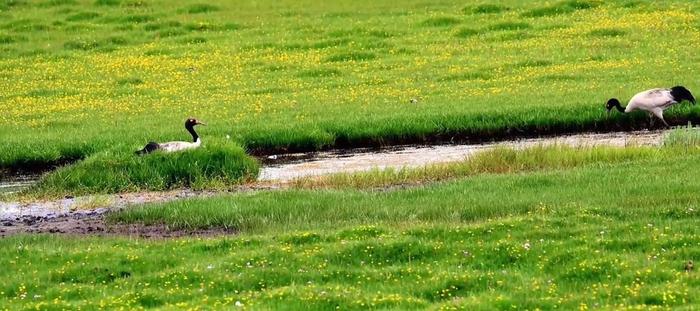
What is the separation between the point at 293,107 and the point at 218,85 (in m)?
4.57

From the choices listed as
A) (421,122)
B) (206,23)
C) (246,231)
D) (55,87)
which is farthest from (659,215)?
(206,23)

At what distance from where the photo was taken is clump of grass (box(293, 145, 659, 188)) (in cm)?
2162

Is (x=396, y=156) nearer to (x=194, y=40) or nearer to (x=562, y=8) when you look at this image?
(x=194, y=40)

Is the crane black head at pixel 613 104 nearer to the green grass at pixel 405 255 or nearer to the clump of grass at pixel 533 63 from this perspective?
the clump of grass at pixel 533 63

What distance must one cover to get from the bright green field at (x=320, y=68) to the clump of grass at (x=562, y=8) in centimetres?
8

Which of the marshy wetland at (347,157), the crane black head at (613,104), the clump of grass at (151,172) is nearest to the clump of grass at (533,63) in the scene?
the marshy wetland at (347,157)

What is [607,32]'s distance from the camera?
39156 mm

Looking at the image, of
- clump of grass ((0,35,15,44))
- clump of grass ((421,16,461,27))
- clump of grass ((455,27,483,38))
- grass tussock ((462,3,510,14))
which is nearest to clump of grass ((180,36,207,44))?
clump of grass ((0,35,15,44))

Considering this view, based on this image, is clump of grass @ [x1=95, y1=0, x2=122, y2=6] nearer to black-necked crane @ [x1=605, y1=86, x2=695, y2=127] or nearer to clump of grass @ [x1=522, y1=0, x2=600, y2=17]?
clump of grass @ [x1=522, y1=0, x2=600, y2=17]

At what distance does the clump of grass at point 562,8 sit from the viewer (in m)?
43.5

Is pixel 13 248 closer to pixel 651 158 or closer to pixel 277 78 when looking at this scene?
pixel 651 158

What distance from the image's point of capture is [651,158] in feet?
70.5

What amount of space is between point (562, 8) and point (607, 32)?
5.03 m

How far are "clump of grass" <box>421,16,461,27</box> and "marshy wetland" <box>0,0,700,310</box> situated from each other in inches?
2.9
